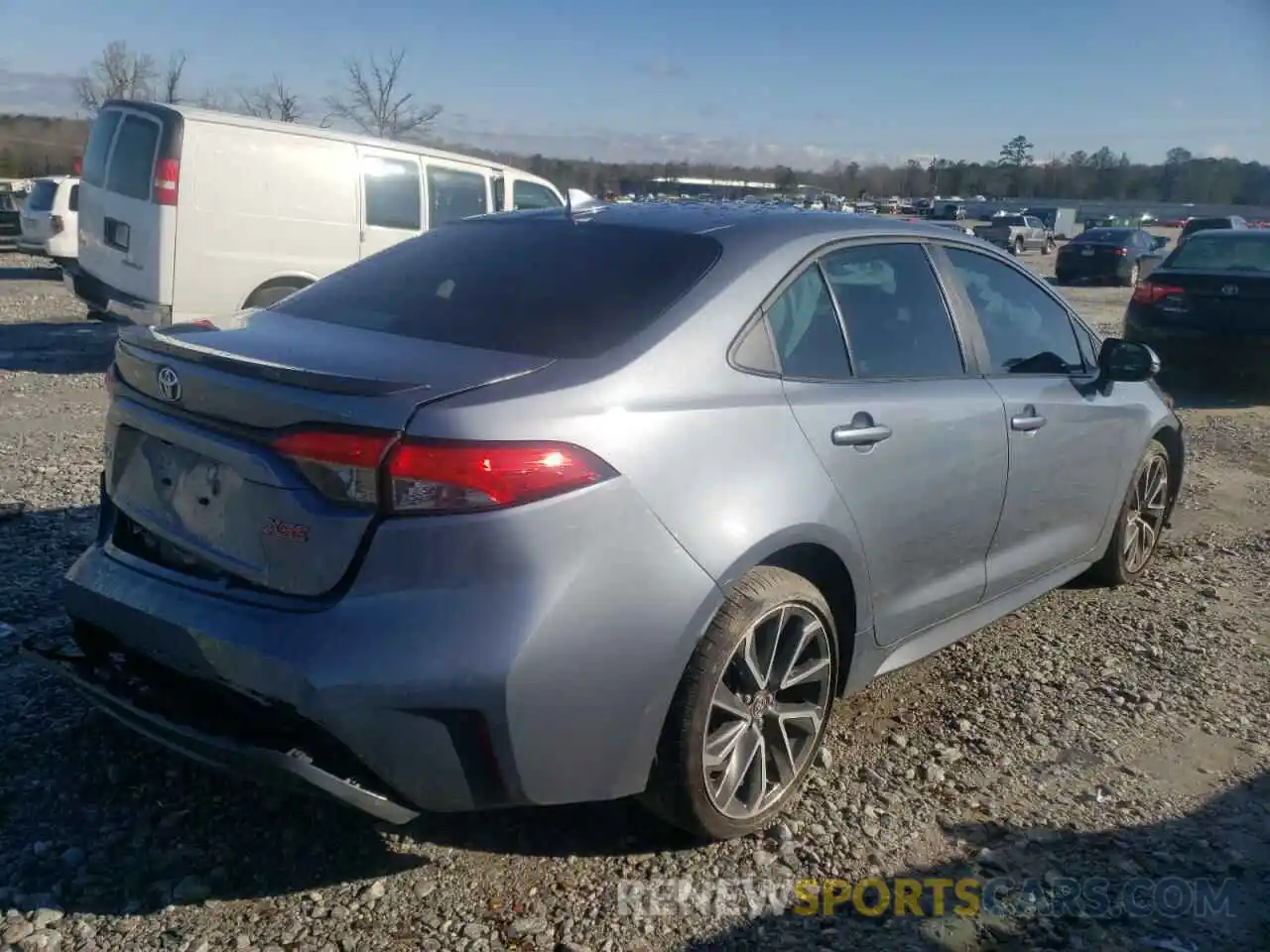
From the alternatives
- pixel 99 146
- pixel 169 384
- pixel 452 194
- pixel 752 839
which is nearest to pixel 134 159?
pixel 99 146

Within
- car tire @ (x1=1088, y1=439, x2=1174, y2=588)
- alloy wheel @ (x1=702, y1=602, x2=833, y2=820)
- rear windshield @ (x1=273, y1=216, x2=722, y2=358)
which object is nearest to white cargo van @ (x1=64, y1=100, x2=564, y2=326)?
rear windshield @ (x1=273, y1=216, x2=722, y2=358)

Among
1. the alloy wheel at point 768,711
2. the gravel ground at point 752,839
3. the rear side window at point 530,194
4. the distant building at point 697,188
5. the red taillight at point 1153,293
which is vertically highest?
the distant building at point 697,188

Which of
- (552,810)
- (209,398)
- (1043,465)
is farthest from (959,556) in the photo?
(209,398)

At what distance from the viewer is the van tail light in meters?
2.33

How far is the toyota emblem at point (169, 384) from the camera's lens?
2654 millimetres

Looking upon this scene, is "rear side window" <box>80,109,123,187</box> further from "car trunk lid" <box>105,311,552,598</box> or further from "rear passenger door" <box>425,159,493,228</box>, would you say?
"car trunk lid" <box>105,311,552,598</box>

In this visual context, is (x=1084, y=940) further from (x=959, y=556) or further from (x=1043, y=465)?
(x=1043, y=465)

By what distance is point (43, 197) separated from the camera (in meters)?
17.8

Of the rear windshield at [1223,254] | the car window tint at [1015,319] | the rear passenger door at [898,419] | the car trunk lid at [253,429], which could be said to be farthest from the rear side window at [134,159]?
the rear windshield at [1223,254]

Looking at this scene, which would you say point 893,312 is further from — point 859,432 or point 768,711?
point 768,711

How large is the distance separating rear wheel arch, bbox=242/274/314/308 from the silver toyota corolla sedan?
20.4 ft

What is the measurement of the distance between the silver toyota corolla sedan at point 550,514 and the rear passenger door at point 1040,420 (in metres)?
0.19

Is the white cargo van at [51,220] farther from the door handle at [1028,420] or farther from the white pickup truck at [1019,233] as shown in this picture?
the white pickup truck at [1019,233]

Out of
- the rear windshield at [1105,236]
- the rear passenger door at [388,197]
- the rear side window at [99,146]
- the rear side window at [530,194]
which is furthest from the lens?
the rear windshield at [1105,236]
